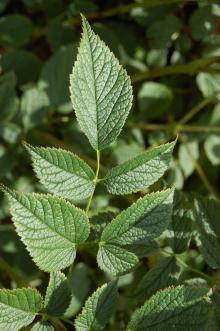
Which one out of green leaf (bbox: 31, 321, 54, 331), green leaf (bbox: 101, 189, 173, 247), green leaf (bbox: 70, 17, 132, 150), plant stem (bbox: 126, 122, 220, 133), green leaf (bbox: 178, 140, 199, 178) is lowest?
green leaf (bbox: 178, 140, 199, 178)

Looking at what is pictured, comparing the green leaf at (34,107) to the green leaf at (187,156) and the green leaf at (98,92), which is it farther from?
the green leaf at (98,92)

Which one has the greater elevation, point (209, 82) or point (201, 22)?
point (201, 22)

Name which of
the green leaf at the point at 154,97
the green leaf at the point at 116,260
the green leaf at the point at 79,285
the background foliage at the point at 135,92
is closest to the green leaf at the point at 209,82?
the background foliage at the point at 135,92

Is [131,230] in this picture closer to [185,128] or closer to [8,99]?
[8,99]

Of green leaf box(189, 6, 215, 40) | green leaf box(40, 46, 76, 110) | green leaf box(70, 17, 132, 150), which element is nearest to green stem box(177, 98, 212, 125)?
green leaf box(189, 6, 215, 40)

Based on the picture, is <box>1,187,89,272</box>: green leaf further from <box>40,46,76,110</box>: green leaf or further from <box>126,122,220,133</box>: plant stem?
<box>126,122,220,133</box>: plant stem

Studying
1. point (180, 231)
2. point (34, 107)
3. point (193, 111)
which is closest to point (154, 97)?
point (193, 111)

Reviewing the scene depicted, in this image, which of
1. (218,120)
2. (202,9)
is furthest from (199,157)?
(202,9)
